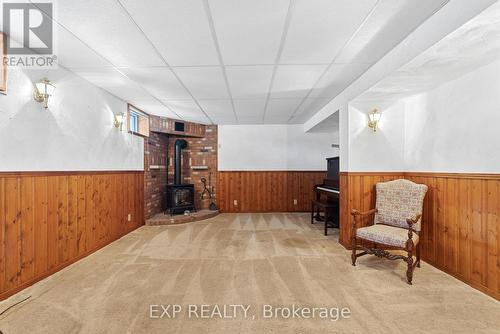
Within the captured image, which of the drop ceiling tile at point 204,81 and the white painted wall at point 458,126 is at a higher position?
the drop ceiling tile at point 204,81

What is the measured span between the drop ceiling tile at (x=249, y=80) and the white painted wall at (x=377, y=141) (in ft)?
4.39

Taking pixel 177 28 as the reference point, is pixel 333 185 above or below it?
below

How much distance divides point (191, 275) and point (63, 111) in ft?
8.15

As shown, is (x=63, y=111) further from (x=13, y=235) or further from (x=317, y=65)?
(x=317, y=65)

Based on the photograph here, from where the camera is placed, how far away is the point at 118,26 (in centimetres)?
187

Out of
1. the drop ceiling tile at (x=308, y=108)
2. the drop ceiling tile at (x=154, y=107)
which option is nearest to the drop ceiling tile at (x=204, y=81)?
the drop ceiling tile at (x=154, y=107)

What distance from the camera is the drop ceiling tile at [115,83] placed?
2756 mm

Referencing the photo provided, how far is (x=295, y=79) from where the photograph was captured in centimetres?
301

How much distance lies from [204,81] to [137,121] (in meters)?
2.21

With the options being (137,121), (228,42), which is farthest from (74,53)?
(137,121)

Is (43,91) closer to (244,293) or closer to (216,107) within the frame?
(216,107)

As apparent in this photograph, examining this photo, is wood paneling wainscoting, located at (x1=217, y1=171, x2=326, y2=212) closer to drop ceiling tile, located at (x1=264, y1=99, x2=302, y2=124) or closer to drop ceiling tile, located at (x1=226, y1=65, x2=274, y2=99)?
drop ceiling tile, located at (x1=264, y1=99, x2=302, y2=124)

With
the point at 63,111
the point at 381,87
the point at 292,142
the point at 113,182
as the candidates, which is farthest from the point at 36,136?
the point at 292,142

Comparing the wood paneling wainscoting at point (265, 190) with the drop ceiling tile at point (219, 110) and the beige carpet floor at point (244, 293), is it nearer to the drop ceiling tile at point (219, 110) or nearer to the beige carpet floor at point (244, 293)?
the drop ceiling tile at point (219, 110)
